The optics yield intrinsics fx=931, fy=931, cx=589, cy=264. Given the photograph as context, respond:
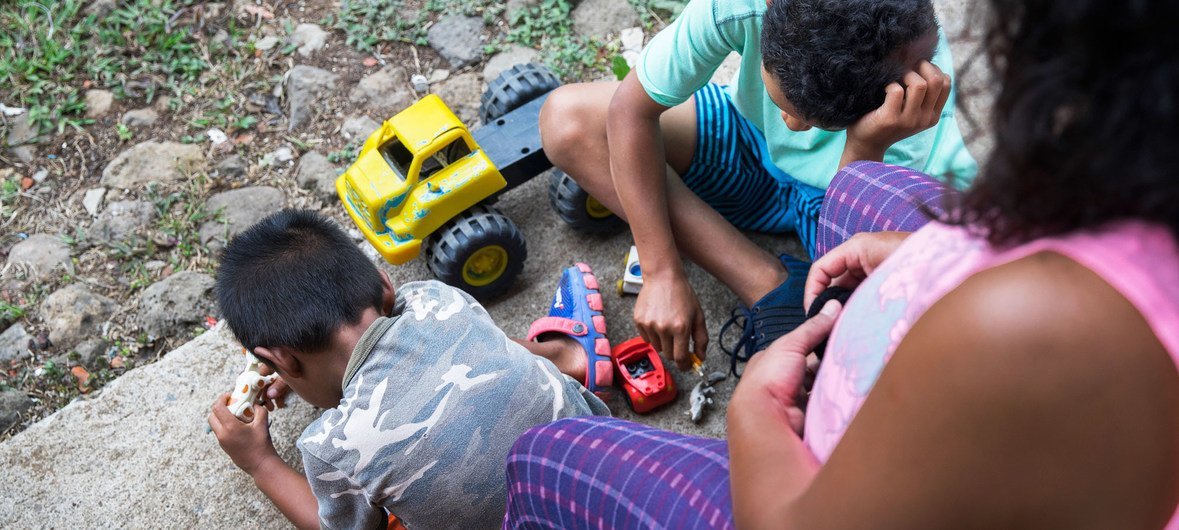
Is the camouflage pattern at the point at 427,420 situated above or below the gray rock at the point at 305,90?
above

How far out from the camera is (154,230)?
9.02 ft

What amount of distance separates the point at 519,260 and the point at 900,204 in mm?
1091

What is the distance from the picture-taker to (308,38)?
318 cm

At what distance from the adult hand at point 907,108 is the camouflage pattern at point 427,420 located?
0.77 meters

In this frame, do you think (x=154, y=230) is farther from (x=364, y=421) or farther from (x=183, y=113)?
(x=364, y=421)

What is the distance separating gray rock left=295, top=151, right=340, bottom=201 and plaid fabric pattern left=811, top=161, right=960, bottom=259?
1615mm

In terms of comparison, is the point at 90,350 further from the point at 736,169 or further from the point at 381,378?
the point at 736,169

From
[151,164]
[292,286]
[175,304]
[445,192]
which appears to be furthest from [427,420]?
[151,164]

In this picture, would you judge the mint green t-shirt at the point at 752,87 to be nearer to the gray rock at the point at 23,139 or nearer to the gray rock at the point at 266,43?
the gray rock at the point at 266,43

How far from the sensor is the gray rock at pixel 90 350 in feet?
8.02

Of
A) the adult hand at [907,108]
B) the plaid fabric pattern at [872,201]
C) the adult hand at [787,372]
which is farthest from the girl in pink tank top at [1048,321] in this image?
the adult hand at [907,108]

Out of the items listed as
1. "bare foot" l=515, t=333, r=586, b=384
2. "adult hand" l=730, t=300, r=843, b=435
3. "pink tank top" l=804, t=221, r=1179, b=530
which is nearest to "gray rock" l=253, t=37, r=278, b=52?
"bare foot" l=515, t=333, r=586, b=384

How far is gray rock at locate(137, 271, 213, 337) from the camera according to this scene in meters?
2.48

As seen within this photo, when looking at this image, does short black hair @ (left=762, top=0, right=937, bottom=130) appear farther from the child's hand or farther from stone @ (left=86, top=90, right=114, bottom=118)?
stone @ (left=86, top=90, right=114, bottom=118)
